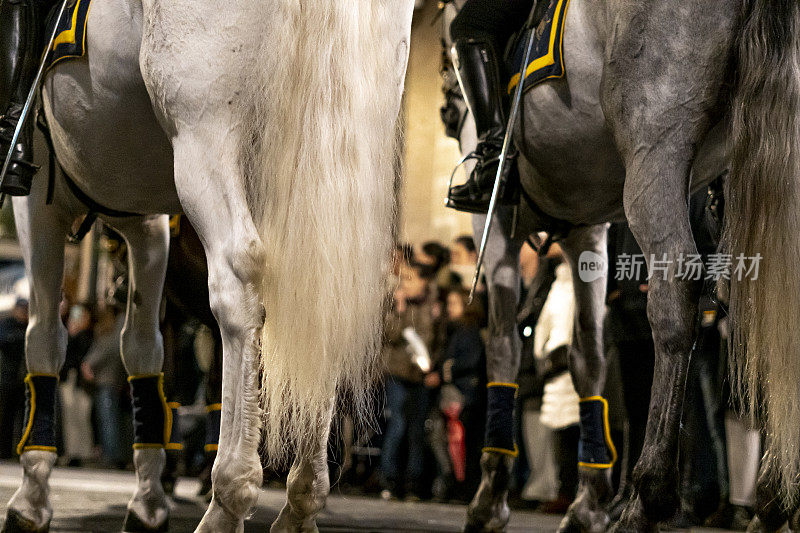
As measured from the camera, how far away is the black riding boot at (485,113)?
496 centimetres

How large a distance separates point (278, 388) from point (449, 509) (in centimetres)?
456

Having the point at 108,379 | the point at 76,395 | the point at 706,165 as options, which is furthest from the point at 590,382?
the point at 76,395

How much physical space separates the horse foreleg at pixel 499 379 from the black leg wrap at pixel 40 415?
2.24m

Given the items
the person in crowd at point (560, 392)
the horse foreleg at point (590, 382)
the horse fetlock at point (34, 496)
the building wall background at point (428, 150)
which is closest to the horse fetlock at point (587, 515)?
the horse foreleg at point (590, 382)

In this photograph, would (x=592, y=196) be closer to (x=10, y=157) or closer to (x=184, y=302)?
(x=10, y=157)

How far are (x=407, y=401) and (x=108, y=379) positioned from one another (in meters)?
3.70

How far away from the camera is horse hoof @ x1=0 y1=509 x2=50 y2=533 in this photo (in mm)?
4297

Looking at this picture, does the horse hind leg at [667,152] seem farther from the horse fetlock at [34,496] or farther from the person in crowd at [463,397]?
the person in crowd at [463,397]

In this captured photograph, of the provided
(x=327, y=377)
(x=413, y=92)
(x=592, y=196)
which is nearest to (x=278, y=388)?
(x=327, y=377)

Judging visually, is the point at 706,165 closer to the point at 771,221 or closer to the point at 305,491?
the point at 771,221

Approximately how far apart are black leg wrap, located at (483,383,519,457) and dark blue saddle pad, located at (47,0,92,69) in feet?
9.24

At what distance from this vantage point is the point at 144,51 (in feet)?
11.3

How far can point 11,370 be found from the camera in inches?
419

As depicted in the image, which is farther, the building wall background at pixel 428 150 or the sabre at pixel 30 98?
the building wall background at pixel 428 150
